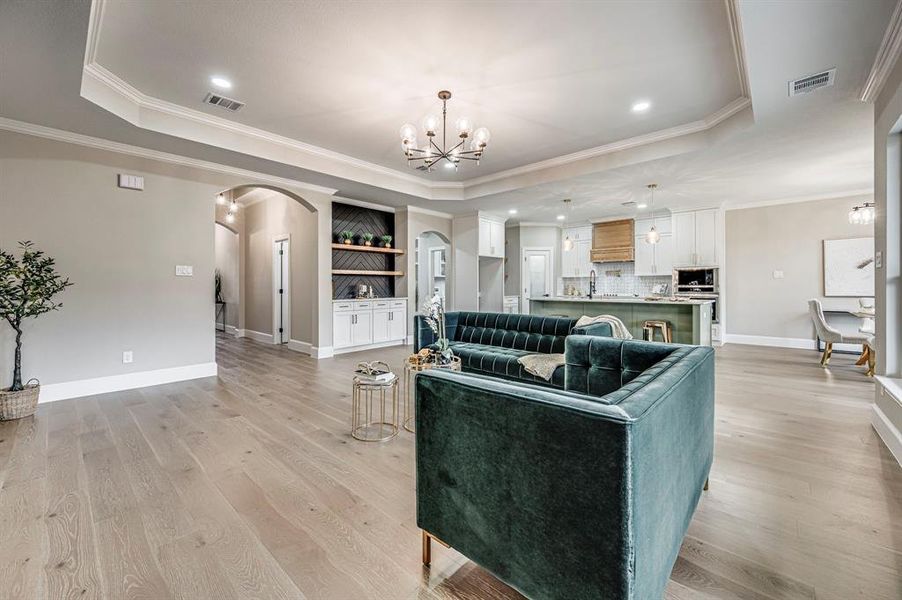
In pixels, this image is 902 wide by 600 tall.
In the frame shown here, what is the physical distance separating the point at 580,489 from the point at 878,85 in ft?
14.3

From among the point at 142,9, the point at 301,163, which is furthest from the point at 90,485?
the point at 301,163

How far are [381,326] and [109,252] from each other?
4107 millimetres

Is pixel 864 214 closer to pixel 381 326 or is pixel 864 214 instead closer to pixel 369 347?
pixel 381 326

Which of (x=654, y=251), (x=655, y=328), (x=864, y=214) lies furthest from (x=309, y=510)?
(x=654, y=251)

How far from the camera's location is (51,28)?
2.43 m

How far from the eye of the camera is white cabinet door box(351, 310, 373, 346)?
6.89 metres

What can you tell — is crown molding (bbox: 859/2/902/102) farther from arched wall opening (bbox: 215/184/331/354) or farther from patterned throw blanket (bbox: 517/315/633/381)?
arched wall opening (bbox: 215/184/331/354)

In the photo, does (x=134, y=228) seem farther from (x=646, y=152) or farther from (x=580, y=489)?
(x=646, y=152)

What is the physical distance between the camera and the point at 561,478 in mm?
1103

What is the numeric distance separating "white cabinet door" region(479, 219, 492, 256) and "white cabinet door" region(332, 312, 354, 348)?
324 centimetres

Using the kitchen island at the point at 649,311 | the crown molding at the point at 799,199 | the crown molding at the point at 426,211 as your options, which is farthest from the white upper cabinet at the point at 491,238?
the crown molding at the point at 799,199

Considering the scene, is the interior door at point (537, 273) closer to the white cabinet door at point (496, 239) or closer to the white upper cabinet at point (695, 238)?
the white cabinet door at point (496, 239)

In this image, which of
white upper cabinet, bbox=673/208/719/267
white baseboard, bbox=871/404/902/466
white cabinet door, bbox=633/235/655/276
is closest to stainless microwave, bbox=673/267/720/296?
white upper cabinet, bbox=673/208/719/267

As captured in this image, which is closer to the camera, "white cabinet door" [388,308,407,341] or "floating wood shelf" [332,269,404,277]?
"floating wood shelf" [332,269,404,277]
